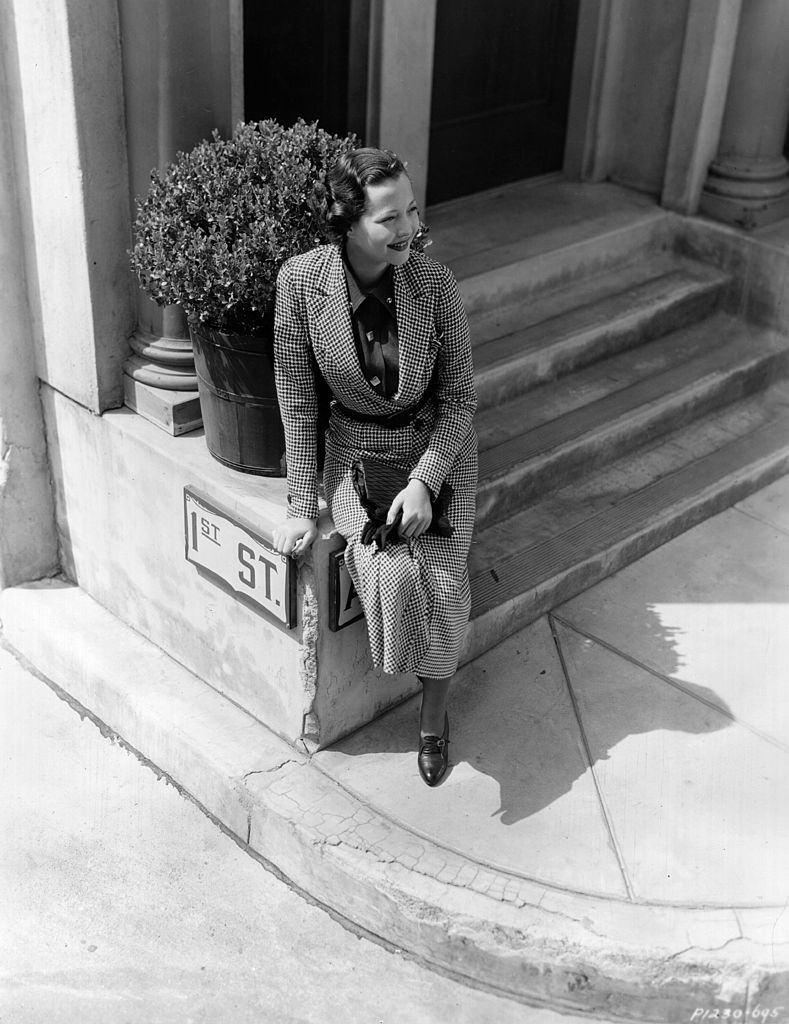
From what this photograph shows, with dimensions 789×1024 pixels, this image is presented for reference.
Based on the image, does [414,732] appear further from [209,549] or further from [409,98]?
[409,98]

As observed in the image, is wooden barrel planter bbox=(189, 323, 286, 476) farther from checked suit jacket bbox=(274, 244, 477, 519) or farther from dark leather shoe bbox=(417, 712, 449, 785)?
dark leather shoe bbox=(417, 712, 449, 785)

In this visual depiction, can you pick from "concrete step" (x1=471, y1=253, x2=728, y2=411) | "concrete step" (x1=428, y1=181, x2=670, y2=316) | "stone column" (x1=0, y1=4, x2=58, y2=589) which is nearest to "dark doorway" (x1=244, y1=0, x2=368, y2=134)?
"concrete step" (x1=428, y1=181, x2=670, y2=316)

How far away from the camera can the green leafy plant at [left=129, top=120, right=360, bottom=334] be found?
4.03 metres

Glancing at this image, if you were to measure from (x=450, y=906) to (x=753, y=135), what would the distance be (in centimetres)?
474

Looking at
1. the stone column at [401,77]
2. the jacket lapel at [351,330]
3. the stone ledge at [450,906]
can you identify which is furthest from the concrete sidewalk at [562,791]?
the stone column at [401,77]

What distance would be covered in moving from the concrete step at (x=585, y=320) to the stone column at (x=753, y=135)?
0.39 meters

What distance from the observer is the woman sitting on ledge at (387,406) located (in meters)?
3.94

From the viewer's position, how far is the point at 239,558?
4305 mm

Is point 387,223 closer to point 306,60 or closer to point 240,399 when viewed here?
point 240,399

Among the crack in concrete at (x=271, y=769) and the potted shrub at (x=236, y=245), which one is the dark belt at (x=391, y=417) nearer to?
the potted shrub at (x=236, y=245)

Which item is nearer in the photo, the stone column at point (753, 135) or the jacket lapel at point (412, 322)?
the jacket lapel at point (412, 322)

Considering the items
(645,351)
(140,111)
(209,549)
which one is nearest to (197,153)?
(140,111)

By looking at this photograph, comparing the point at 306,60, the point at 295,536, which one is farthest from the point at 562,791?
the point at 306,60

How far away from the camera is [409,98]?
582cm
